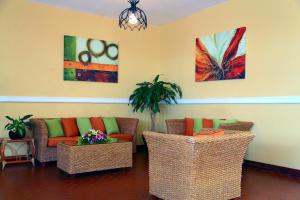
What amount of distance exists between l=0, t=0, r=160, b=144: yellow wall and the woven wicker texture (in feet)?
5.01

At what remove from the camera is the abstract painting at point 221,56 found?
4922mm

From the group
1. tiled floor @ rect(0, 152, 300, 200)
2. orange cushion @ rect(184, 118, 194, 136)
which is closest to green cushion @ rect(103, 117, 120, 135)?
tiled floor @ rect(0, 152, 300, 200)

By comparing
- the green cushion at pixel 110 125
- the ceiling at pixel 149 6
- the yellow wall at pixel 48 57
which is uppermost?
the ceiling at pixel 149 6

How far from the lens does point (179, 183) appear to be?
9.09 feet

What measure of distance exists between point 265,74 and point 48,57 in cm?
375

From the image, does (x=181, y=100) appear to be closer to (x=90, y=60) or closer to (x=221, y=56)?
(x=221, y=56)

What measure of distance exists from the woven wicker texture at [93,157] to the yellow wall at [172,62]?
5.32 feet

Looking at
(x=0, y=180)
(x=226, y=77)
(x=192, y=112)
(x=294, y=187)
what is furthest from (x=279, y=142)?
(x=0, y=180)

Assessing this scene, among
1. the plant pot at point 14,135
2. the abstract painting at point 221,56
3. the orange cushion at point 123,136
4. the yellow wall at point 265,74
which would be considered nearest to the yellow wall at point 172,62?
the yellow wall at point 265,74

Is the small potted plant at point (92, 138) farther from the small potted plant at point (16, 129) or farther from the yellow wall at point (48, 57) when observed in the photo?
the yellow wall at point (48, 57)

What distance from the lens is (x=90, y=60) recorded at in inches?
229

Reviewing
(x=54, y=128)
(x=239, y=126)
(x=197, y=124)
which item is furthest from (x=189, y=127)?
(x=54, y=128)

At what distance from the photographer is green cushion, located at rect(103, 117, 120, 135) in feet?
18.0

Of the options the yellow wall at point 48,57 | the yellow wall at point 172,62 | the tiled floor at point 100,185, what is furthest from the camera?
the yellow wall at point 48,57
